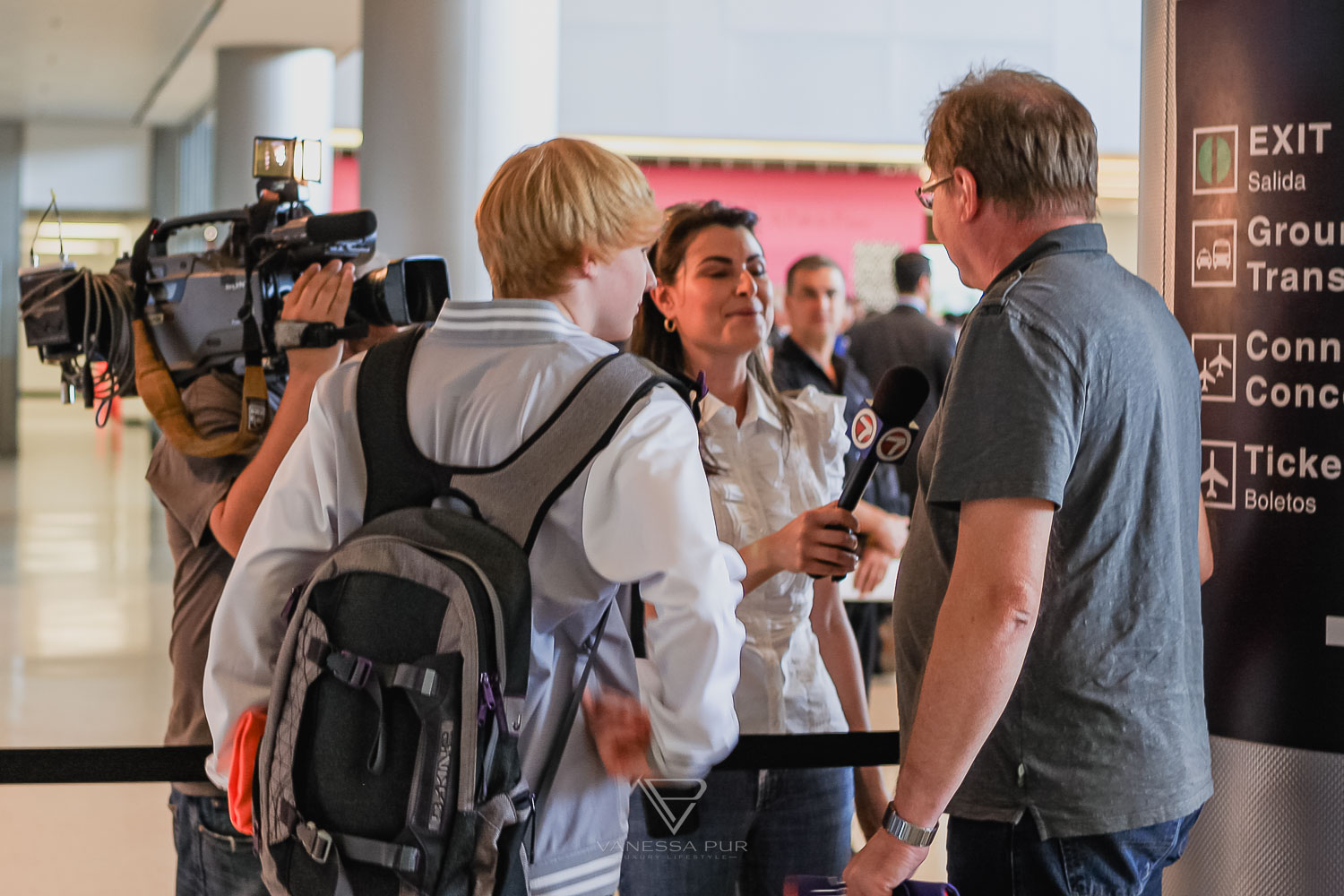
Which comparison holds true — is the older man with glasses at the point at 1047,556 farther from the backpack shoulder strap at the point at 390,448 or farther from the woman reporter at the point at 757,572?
the backpack shoulder strap at the point at 390,448

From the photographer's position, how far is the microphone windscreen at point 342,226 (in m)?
1.73

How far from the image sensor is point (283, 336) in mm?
1769

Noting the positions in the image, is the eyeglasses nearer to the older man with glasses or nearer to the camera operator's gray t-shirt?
the older man with glasses

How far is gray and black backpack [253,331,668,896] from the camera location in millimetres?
1234

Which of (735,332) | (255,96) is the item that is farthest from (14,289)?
(735,332)

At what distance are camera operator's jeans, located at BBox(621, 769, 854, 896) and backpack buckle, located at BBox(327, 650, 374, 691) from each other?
0.81m

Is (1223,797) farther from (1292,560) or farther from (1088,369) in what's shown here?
(1088,369)

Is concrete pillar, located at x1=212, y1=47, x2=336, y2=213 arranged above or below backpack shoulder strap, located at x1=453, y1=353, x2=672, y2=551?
above

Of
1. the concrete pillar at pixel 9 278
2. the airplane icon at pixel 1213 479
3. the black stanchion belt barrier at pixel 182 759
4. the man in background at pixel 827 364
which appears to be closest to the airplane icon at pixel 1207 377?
the airplane icon at pixel 1213 479

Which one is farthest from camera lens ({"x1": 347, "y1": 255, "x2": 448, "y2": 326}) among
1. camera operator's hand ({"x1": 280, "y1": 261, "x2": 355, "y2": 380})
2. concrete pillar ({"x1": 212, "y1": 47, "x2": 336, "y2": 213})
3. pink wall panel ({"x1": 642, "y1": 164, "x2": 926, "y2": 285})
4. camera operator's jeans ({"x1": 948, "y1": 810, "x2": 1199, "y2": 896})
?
pink wall panel ({"x1": 642, "y1": 164, "x2": 926, "y2": 285})

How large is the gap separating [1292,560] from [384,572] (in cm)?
140

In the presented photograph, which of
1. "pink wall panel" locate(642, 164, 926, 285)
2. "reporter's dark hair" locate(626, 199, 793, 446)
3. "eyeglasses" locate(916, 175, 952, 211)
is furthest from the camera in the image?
"pink wall panel" locate(642, 164, 926, 285)

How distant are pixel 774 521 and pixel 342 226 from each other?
2.87 feet

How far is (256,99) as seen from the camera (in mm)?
11008
